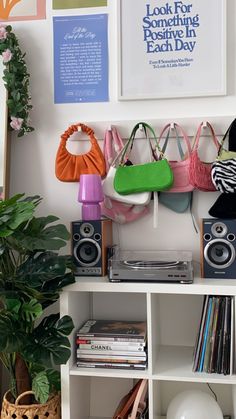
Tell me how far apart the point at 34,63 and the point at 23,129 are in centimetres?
30

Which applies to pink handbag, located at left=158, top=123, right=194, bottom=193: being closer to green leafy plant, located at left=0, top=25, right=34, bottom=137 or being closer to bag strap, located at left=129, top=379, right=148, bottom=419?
green leafy plant, located at left=0, top=25, right=34, bottom=137

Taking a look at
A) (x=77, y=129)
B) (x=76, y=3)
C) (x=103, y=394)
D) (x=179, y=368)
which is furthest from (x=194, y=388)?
(x=76, y=3)

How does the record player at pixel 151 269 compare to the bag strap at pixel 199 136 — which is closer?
the record player at pixel 151 269

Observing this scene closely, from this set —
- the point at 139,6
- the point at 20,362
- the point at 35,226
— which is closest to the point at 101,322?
the point at 20,362

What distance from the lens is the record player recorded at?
1.78 m

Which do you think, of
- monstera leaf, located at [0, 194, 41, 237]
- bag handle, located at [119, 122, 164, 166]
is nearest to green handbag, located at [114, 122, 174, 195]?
bag handle, located at [119, 122, 164, 166]

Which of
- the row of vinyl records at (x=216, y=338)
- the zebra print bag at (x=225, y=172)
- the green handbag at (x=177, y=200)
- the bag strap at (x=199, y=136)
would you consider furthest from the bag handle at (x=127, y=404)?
the bag strap at (x=199, y=136)

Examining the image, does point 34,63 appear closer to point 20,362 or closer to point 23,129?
point 23,129

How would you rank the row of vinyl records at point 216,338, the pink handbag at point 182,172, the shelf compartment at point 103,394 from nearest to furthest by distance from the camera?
the row of vinyl records at point 216,338
the pink handbag at point 182,172
the shelf compartment at point 103,394

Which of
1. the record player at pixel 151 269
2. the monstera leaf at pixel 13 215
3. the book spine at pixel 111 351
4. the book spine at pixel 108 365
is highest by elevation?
the monstera leaf at pixel 13 215

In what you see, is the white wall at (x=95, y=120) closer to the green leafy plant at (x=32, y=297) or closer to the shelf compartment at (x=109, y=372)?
the green leafy plant at (x=32, y=297)

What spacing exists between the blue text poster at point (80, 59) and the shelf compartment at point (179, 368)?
1.06m

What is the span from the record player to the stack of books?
0.70 ft

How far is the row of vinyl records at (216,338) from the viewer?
1.77 metres
